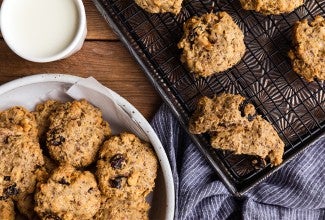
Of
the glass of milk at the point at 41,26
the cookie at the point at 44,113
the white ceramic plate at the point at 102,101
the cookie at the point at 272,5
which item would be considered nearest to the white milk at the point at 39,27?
the glass of milk at the point at 41,26

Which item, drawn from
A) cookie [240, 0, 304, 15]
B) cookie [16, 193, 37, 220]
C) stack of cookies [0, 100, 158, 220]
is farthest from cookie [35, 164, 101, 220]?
cookie [240, 0, 304, 15]

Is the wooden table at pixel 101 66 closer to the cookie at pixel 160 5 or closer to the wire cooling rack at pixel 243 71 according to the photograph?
the wire cooling rack at pixel 243 71

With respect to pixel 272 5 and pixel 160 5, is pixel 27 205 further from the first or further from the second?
pixel 272 5

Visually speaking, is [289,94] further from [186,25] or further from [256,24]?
[186,25]

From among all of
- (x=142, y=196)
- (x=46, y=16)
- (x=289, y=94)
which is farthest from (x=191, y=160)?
(x=46, y=16)

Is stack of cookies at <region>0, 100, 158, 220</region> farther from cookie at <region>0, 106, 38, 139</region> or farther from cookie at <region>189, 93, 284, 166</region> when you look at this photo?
cookie at <region>189, 93, 284, 166</region>

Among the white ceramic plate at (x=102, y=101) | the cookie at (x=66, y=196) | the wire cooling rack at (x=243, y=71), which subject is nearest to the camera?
the cookie at (x=66, y=196)

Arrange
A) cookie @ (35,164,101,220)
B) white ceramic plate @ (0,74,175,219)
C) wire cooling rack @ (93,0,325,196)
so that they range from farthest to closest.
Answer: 1. wire cooling rack @ (93,0,325,196)
2. white ceramic plate @ (0,74,175,219)
3. cookie @ (35,164,101,220)

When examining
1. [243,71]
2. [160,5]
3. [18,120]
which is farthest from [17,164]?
[243,71]
